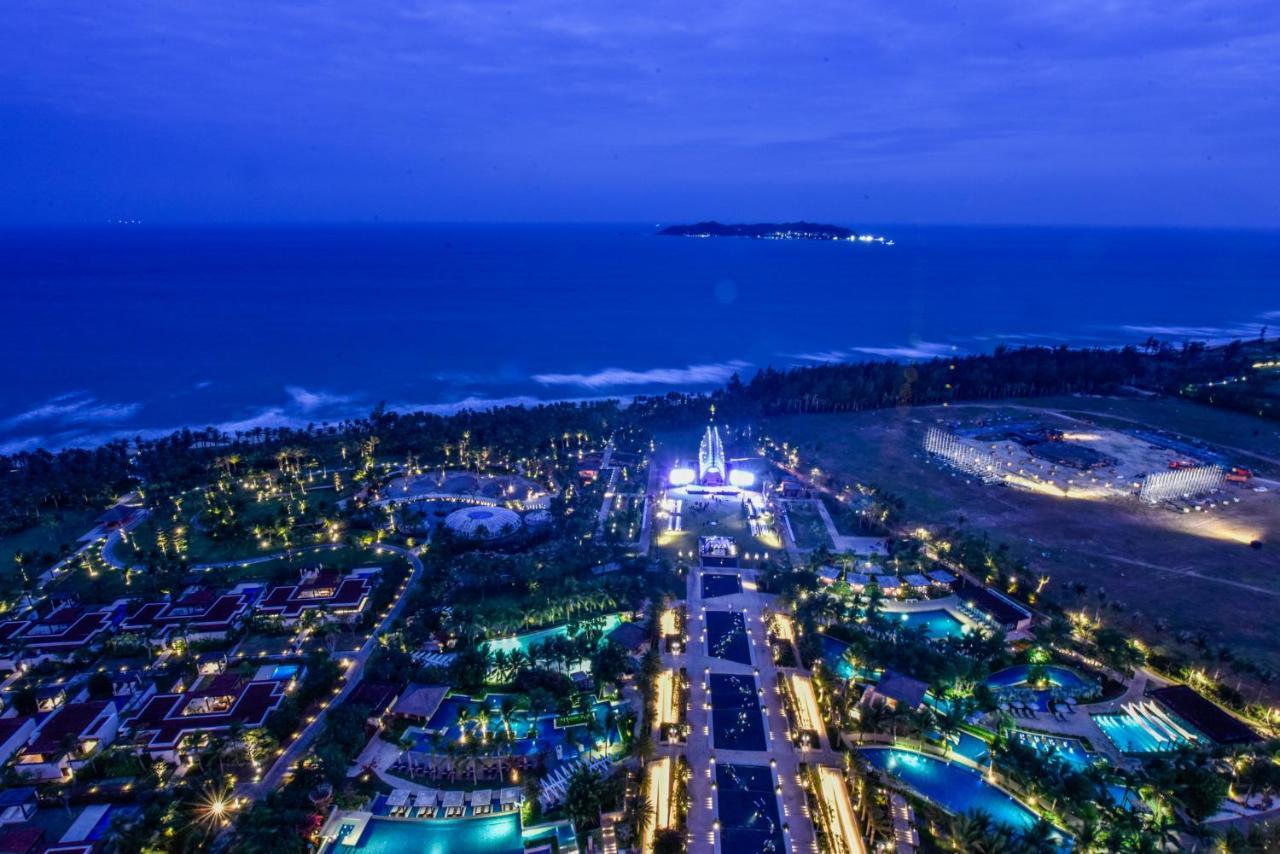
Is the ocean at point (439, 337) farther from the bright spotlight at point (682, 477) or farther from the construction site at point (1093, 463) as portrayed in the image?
the construction site at point (1093, 463)

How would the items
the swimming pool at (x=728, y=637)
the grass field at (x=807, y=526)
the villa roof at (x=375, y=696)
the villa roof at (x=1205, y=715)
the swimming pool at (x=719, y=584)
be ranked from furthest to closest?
the grass field at (x=807, y=526), the swimming pool at (x=719, y=584), the swimming pool at (x=728, y=637), the villa roof at (x=375, y=696), the villa roof at (x=1205, y=715)

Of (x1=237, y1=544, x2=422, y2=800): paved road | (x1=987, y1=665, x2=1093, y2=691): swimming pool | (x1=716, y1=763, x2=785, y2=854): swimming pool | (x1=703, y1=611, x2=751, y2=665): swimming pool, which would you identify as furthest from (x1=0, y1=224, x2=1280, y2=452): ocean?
(x1=716, y1=763, x2=785, y2=854): swimming pool

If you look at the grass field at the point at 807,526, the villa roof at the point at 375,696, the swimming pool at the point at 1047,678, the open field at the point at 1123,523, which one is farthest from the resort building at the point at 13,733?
the open field at the point at 1123,523

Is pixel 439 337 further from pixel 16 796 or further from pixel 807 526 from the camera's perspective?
pixel 16 796

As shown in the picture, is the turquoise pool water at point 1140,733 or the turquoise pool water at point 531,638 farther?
the turquoise pool water at point 531,638

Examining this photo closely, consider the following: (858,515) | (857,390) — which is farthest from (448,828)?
(857,390)

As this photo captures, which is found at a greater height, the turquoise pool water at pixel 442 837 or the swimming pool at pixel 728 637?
the swimming pool at pixel 728 637
